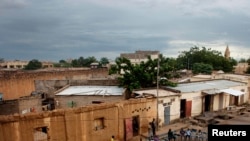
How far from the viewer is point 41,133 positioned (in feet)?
58.3

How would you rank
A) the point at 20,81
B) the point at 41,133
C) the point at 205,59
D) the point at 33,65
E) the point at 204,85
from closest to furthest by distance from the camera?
the point at 41,133, the point at 204,85, the point at 20,81, the point at 205,59, the point at 33,65

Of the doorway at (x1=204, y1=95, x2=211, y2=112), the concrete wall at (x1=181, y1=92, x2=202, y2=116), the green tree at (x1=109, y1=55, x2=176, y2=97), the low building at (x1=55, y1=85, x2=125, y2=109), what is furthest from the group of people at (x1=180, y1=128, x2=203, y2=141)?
the doorway at (x1=204, y1=95, x2=211, y2=112)

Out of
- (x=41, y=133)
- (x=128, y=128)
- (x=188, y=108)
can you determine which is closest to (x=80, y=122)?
(x=41, y=133)

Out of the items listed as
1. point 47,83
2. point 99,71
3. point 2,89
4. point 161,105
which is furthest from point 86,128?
point 99,71

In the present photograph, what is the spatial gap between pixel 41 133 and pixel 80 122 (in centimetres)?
266

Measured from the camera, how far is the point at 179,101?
83.3 feet

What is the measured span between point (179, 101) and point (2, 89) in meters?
22.8

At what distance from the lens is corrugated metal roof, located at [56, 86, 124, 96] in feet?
93.3

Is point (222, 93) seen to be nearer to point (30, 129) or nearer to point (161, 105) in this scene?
point (161, 105)

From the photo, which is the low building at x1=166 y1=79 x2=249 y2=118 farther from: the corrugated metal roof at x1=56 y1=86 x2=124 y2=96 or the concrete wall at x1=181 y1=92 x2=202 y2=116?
the corrugated metal roof at x1=56 y1=86 x2=124 y2=96

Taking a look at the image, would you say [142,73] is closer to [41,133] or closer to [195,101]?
[195,101]

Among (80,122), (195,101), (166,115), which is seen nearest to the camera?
(80,122)

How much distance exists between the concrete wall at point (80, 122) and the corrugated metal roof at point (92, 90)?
559 cm

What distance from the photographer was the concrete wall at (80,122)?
54.9ft
